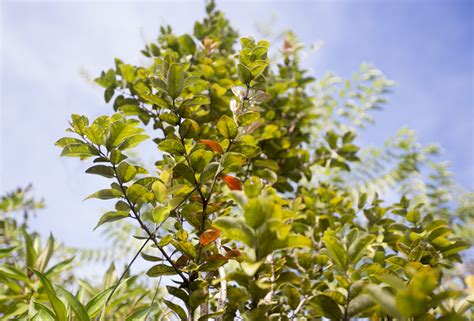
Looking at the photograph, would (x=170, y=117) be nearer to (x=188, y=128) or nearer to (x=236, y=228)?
(x=188, y=128)

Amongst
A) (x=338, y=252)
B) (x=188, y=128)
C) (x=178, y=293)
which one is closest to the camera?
(x=338, y=252)

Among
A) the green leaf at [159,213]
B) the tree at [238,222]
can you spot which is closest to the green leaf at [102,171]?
the tree at [238,222]

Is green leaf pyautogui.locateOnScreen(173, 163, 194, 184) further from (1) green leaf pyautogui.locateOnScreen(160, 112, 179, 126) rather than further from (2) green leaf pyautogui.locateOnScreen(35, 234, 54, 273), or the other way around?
(2) green leaf pyautogui.locateOnScreen(35, 234, 54, 273)

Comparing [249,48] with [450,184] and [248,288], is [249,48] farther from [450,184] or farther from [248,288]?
[450,184]

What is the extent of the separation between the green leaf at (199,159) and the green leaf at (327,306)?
1.55 ft

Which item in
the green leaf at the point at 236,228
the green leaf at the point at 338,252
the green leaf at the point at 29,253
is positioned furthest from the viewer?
the green leaf at the point at 29,253

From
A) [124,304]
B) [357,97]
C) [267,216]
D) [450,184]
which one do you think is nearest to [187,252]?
[267,216]

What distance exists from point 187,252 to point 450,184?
5.80m

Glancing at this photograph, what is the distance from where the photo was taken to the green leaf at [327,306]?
0.82 metres

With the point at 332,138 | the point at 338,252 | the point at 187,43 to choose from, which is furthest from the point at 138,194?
the point at 332,138

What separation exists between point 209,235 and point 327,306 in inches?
13.3

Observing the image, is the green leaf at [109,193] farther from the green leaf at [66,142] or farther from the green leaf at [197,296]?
the green leaf at [197,296]

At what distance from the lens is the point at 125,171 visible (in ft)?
3.39

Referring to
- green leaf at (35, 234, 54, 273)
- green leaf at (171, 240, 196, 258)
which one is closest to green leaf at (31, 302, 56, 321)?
green leaf at (171, 240, 196, 258)
